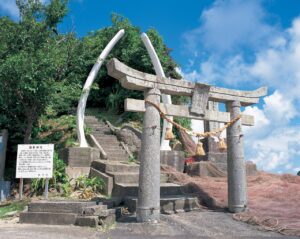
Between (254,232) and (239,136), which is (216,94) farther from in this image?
(254,232)

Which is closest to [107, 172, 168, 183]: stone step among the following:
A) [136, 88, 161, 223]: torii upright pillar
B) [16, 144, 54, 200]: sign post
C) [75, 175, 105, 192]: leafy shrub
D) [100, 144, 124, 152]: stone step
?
[75, 175, 105, 192]: leafy shrub

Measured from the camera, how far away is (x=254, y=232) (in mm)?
7316

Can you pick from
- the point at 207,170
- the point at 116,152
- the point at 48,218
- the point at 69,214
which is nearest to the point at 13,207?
the point at 48,218

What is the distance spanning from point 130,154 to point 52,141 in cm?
341

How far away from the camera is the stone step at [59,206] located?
8.02 meters

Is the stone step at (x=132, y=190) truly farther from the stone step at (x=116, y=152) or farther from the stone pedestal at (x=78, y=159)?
the stone step at (x=116, y=152)

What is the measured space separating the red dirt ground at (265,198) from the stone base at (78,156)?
2.89 meters

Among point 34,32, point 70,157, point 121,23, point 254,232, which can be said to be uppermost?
point 121,23

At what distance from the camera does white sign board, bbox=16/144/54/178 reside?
10492 millimetres

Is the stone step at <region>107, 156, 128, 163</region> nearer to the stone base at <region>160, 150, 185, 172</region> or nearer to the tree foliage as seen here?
the stone base at <region>160, 150, 185, 172</region>

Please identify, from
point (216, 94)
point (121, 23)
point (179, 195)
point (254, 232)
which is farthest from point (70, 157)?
point (121, 23)

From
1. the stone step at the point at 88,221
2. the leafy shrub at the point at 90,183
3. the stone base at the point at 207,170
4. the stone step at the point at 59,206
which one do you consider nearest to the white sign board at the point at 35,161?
the leafy shrub at the point at 90,183

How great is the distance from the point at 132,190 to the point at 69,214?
2916 mm

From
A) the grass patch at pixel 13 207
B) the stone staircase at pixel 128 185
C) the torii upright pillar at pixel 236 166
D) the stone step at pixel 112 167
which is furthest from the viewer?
the stone step at pixel 112 167
